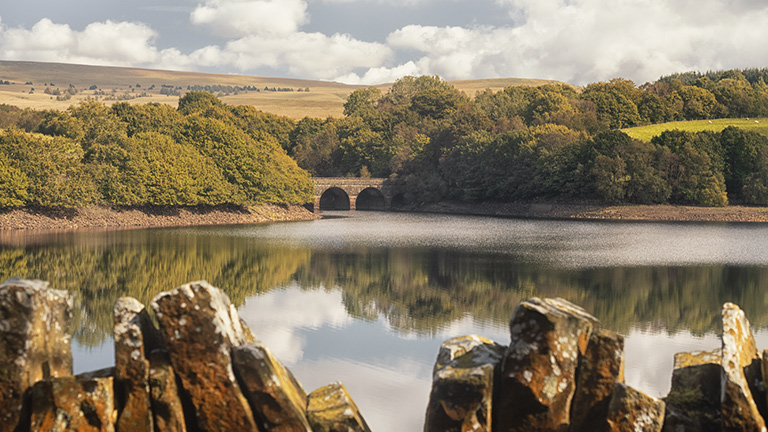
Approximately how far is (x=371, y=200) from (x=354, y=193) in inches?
416

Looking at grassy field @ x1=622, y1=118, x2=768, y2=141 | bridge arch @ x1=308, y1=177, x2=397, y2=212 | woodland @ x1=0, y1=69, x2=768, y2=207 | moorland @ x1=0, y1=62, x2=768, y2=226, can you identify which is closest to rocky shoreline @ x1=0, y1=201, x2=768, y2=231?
moorland @ x1=0, y1=62, x2=768, y2=226

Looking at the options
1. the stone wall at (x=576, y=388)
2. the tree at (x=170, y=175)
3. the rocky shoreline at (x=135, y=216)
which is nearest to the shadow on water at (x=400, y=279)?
the stone wall at (x=576, y=388)

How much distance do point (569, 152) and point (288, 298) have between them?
7644 centimetres

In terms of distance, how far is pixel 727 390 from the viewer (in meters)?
9.01

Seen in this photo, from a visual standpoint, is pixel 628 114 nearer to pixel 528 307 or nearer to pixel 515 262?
pixel 515 262

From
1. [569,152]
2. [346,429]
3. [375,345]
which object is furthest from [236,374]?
[569,152]

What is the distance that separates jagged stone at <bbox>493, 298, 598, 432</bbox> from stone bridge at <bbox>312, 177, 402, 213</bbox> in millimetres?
104377

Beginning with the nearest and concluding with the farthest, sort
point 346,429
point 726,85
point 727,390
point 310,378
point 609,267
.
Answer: point 727,390 < point 346,429 < point 310,378 < point 609,267 < point 726,85

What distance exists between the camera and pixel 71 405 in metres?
9.42

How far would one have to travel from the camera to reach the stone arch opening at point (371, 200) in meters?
130

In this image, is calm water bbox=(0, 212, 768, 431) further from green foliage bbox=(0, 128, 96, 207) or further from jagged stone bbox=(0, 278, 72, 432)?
green foliage bbox=(0, 128, 96, 207)

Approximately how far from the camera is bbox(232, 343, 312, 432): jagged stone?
932cm

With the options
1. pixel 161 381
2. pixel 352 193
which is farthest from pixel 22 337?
pixel 352 193

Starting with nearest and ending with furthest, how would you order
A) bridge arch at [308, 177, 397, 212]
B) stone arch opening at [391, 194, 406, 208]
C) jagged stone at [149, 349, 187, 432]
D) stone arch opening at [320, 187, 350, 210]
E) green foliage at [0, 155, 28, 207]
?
jagged stone at [149, 349, 187, 432], green foliage at [0, 155, 28, 207], bridge arch at [308, 177, 397, 212], stone arch opening at [391, 194, 406, 208], stone arch opening at [320, 187, 350, 210]
